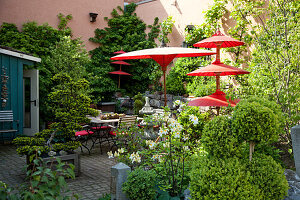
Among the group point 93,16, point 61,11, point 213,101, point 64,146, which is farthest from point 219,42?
point 61,11

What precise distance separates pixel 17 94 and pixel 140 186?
7155mm

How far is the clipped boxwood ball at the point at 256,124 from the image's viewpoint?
274 centimetres

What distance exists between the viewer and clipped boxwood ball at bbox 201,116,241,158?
2.79 m

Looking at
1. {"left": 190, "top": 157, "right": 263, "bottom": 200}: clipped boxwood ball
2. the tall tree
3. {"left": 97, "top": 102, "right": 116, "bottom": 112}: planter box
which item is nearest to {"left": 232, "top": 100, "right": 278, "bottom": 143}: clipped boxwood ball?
{"left": 190, "top": 157, "right": 263, "bottom": 200}: clipped boxwood ball

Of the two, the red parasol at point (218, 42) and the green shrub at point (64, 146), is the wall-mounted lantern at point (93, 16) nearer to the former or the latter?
the red parasol at point (218, 42)

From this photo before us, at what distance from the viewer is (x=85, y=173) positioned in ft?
19.7

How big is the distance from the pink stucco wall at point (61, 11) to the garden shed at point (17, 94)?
3.09m

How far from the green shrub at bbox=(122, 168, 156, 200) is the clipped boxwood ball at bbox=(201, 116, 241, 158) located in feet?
3.13

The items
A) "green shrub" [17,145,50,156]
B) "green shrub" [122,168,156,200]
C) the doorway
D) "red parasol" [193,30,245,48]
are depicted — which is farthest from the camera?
the doorway

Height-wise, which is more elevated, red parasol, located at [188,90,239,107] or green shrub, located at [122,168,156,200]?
red parasol, located at [188,90,239,107]

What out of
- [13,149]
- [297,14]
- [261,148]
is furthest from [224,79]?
[13,149]

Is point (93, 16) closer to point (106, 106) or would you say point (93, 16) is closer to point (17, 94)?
point (106, 106)

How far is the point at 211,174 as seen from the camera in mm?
2736

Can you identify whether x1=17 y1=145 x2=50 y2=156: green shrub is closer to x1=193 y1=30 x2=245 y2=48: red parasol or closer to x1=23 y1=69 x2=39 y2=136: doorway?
Result: x1=193 y1=30 x2=245 y2=48: red parasol
